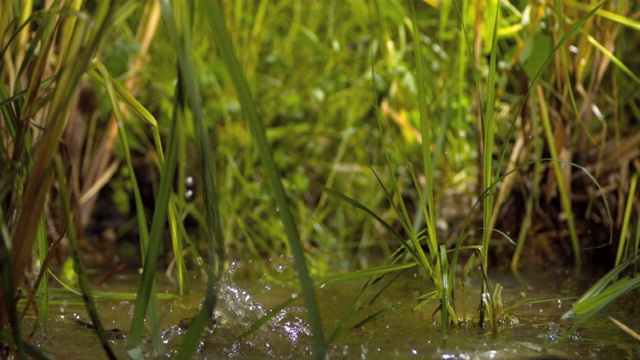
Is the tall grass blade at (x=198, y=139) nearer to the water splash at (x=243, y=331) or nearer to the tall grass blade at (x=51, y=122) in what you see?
the tall grass blade at (x=51, y=122)

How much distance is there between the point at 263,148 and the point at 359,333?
459 mm

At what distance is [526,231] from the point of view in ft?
5.61

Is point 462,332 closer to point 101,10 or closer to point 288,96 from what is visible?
point 101,10

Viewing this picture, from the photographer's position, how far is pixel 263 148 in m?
0.68

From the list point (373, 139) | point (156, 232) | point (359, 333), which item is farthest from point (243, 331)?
point (373, 139)

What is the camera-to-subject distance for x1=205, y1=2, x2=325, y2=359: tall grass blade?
0.66 m

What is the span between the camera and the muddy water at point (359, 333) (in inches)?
36.5

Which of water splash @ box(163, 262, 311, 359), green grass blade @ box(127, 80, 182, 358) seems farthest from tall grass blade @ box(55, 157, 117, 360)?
water splash @ box(163, 262, 311, 359)

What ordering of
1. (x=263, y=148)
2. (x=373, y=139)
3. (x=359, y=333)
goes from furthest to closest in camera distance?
(x=373, y=139)
(x=359, y=333)
(x=263, y=148)

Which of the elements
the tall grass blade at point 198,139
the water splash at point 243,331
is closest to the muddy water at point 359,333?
the water splash at point 243,331

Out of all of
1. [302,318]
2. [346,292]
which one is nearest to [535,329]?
[302,318]

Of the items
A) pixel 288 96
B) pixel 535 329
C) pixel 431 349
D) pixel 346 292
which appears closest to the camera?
pixel 431 349

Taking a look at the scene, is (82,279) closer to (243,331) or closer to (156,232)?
(156,232)

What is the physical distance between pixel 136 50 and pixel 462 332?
4.09 ft
